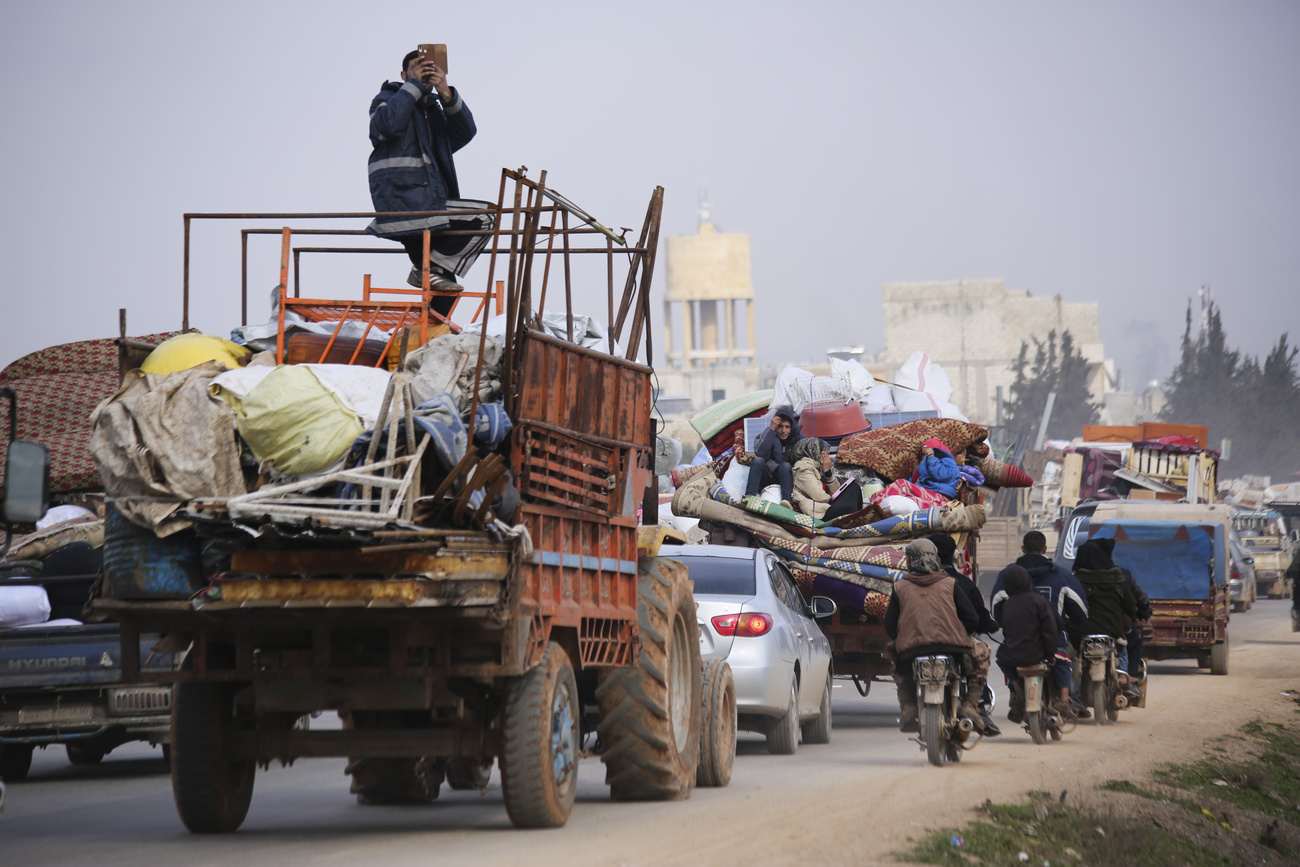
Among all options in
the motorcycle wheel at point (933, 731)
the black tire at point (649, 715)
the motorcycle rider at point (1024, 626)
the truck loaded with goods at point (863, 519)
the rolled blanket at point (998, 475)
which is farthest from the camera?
the rolled blanket at point (998, 475)

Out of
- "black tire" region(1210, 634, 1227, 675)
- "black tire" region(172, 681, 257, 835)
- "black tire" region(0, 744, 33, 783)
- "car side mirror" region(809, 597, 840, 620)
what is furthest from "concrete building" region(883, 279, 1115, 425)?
"black tire" region(172, 681, 257, 835)

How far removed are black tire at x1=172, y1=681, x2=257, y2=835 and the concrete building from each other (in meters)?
89.9

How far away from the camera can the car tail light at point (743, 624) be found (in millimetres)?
11797

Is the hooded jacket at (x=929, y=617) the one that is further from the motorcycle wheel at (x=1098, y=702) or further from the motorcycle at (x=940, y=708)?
the motorcycle wheel at (x=1098, y=702)

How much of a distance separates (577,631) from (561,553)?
50 centimetres

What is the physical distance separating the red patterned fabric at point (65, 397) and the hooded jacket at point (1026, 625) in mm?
7606

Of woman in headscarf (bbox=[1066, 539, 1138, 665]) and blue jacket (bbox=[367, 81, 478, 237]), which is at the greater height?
blue jacket (bbox=[367, 81, 478, 237])

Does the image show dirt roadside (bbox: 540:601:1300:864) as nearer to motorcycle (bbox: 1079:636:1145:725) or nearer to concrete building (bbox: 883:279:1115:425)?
motorcycle (bbox: 1079:636:1145:725)

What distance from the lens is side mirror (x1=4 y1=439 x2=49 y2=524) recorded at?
595cm

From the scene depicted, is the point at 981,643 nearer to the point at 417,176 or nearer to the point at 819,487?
the point at 819,487

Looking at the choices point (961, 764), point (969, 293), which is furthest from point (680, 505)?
point (969, 293)

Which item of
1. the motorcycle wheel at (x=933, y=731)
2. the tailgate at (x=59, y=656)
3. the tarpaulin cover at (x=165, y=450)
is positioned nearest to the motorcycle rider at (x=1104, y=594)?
the motorcycle wheel at (x=933, y=731)

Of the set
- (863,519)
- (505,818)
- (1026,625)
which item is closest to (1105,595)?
(863,519)

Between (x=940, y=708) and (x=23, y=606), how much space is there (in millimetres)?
6771
